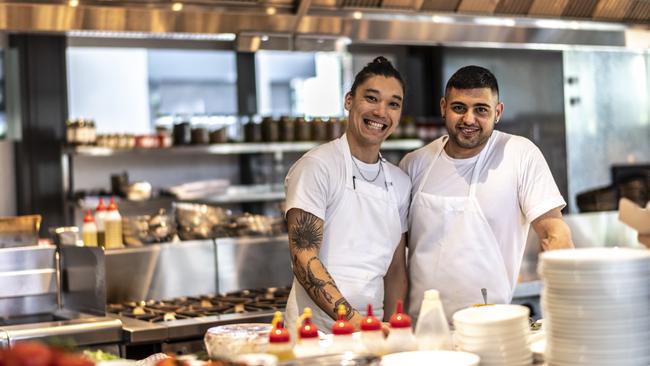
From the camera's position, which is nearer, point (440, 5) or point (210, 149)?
point (440, 5)

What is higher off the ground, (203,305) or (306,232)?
(306,232)

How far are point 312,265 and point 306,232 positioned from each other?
121 millimetres

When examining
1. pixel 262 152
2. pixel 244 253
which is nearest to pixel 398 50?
pixel 262 152

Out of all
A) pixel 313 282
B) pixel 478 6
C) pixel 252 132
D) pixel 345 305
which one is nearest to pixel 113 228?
pixel 313 282

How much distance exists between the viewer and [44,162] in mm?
7336

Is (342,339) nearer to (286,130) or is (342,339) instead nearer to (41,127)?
(286,130)

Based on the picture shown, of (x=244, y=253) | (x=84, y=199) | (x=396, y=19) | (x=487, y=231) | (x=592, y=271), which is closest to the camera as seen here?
(x=592, y=271)

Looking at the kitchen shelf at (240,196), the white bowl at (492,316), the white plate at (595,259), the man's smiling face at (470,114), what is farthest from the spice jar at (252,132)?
the white plate at (595,259)

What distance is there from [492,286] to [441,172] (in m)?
0.46

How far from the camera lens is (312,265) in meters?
3.25

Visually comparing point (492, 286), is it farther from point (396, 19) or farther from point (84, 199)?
point (84, 199)

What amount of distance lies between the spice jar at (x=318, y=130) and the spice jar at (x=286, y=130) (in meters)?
0.16

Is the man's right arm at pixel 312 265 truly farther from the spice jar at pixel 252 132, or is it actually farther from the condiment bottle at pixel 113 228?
the spice jar at pixel 252 132

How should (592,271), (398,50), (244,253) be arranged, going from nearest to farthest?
(592,271) → (244,253) → (398,50)
